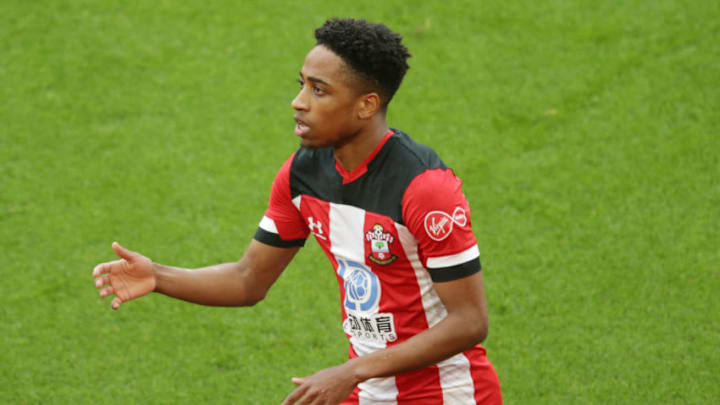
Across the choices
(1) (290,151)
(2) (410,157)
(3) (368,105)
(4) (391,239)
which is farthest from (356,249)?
(1) (290,151)

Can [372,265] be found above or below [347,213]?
below

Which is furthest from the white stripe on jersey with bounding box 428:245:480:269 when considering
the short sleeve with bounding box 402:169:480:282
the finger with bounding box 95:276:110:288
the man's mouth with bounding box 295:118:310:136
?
the finger with bounding box 95:276:110:288

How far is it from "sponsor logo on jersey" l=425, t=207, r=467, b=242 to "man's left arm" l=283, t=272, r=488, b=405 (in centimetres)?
17

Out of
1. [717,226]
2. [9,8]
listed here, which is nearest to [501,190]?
[717,226]

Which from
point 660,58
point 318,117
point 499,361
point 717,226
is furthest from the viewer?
point 660,58

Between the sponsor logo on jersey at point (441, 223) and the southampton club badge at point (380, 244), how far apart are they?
20cm

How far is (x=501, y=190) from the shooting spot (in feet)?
22.6

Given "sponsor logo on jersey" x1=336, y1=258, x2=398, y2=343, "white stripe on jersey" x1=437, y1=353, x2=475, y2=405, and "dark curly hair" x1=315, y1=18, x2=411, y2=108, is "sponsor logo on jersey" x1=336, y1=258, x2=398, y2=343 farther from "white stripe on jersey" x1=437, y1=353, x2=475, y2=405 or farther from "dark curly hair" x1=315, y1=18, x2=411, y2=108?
"dark curly hair" x1=315, y1=18, x2=411, y2=108

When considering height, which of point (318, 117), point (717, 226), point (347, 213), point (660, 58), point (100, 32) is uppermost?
point (100, 32)

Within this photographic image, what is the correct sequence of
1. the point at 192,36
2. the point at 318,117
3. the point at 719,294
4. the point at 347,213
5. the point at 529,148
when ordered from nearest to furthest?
the point at 318,117 → the point at 347,213 → the point at 719,294 → the point at 529,148 → the point at 192,36

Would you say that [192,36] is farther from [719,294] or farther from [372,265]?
[372,265]

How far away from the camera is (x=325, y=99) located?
308 centimetres

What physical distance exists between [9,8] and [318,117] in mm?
7470

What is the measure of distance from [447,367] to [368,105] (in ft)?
3.52
